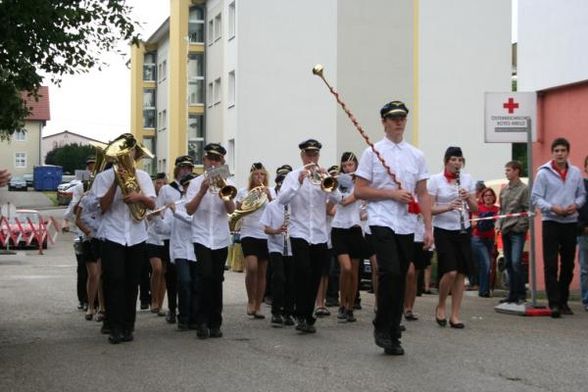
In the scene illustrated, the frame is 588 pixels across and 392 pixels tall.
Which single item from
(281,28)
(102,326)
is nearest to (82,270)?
(102,326)

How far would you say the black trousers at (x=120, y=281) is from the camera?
36.9 ft

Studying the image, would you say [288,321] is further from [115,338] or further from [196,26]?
[196,26]

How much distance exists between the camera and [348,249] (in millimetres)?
13336

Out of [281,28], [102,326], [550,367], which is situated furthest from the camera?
[281,28]

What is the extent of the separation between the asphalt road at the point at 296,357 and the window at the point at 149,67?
64740 millimetres

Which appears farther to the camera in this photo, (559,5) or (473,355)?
(559,5)

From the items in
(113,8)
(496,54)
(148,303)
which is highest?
(496,54)

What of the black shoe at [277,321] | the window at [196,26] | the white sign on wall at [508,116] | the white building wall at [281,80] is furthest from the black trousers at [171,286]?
the window at [196,26]

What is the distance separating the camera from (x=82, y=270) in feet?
50.6

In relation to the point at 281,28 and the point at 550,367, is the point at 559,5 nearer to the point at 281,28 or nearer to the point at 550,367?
the point at 550,367

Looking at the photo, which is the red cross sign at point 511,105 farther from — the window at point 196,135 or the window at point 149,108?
the window at point 149,108

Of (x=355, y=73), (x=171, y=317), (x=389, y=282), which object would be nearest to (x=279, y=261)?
(x=171, y=317)

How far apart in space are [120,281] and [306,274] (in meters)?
1.92

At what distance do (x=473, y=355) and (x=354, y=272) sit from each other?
3779mm
